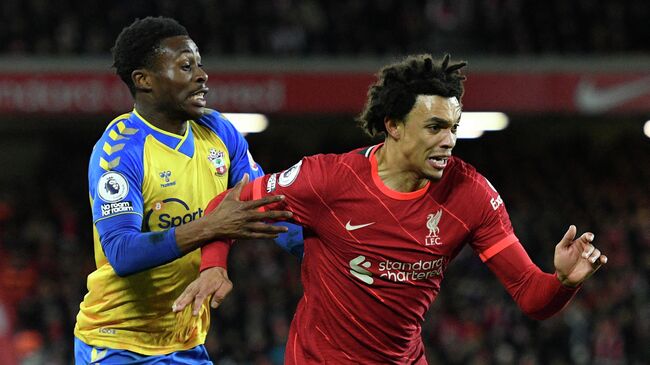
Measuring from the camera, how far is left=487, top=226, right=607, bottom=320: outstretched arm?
402cm

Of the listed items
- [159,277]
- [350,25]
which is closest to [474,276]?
[350,25]

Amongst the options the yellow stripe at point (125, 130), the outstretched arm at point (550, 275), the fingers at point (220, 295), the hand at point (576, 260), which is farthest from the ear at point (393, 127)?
the yellow stripe at point (125, 130)

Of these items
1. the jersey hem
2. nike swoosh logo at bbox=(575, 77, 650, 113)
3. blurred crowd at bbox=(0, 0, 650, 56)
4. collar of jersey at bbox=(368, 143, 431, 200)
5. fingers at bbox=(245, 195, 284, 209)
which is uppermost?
collar of jersey at bbox=(368, 143, 431, 200)

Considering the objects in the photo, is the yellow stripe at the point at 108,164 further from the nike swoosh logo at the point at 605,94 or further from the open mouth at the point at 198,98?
the nike swoosh logo at the point at 605,94

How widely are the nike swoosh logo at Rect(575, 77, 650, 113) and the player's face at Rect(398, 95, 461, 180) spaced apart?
1091cm

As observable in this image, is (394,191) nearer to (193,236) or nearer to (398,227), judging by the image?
(398,227)

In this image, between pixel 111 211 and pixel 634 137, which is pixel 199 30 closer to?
pixel 634 137

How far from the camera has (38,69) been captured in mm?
14242

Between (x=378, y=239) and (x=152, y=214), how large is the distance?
3.28 feet

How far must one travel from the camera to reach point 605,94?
48.3ft

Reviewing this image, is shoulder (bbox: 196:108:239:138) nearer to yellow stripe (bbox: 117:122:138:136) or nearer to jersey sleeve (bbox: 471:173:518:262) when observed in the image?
yellow stripe (bbox: 117:122:138:136)

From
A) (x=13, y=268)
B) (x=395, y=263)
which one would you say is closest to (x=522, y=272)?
(x=395, y=263)

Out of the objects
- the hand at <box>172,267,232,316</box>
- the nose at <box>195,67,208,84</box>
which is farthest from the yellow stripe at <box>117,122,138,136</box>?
the hand at <box>172,267,232,316</box>

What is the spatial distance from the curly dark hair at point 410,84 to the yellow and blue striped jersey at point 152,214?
828mm
